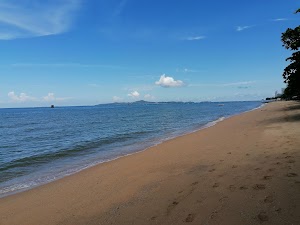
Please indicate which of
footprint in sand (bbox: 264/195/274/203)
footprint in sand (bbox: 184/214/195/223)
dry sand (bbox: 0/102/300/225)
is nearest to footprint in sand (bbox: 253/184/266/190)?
dry sand (bbox: 0/102/300/225)

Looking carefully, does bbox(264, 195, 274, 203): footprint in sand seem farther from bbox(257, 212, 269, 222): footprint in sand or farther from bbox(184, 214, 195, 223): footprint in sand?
bbox(184, 214, 195, 223): footprint in sand

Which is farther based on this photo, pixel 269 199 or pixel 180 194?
pixel 180 194

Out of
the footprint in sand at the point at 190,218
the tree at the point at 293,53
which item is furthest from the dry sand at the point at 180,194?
the tree at the point at 293,53

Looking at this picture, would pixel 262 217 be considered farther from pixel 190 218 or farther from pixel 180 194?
pixel 180 194

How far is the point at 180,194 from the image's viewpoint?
6801mm

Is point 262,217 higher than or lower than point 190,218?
higher

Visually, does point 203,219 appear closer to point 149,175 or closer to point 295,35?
point 149,175

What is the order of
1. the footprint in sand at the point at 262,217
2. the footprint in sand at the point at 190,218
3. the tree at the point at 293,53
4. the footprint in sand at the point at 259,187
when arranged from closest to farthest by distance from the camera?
the footprint in sand at the point at 262,217 → the footprint in sand at the point at 190,218 → the footprint in sand at the point at 259,187 → the tree at the point at 293,53

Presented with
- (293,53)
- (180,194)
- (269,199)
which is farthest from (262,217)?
(293,53)

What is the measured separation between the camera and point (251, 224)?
4793 millimetres

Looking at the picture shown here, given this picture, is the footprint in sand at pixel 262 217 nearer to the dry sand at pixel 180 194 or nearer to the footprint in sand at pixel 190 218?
the dry sand at pixel 180 194

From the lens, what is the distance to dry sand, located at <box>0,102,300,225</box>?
5422mm

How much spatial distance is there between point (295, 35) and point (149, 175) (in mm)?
23450

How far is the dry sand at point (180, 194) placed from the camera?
5422 mm
